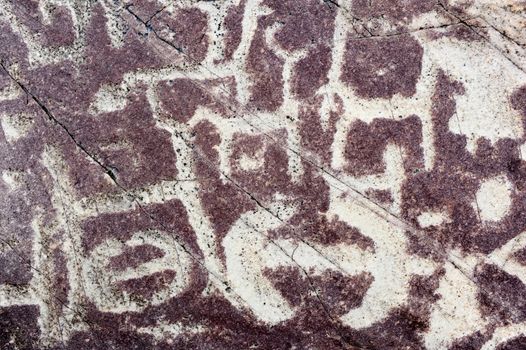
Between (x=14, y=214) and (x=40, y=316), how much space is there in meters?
0.50

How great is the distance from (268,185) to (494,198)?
1.05 m

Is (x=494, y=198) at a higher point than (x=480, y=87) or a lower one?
lower

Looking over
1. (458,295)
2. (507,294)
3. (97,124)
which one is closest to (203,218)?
(97,124)

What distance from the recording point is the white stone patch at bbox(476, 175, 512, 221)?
2.39 metres

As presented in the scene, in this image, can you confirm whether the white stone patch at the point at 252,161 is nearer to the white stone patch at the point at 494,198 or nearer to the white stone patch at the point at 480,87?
the white stone patch at the point at 480,87

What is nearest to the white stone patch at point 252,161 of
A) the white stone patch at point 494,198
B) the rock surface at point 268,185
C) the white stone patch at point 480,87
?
the rock surface at point 268,185

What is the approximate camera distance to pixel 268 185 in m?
2.40

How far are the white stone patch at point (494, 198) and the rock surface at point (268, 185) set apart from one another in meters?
0.01

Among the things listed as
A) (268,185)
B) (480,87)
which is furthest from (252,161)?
(480,87)

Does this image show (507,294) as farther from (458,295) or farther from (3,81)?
(3,81)

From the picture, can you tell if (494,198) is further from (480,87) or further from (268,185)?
(268,185)

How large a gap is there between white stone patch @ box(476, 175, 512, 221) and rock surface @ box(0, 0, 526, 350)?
1 centimetres

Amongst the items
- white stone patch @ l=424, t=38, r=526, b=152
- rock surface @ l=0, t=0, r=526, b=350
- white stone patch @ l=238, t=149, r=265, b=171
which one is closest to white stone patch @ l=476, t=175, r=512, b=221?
rock surface @ l=0, t=0, r=526, b=350

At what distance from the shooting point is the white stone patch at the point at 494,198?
7.84ft
